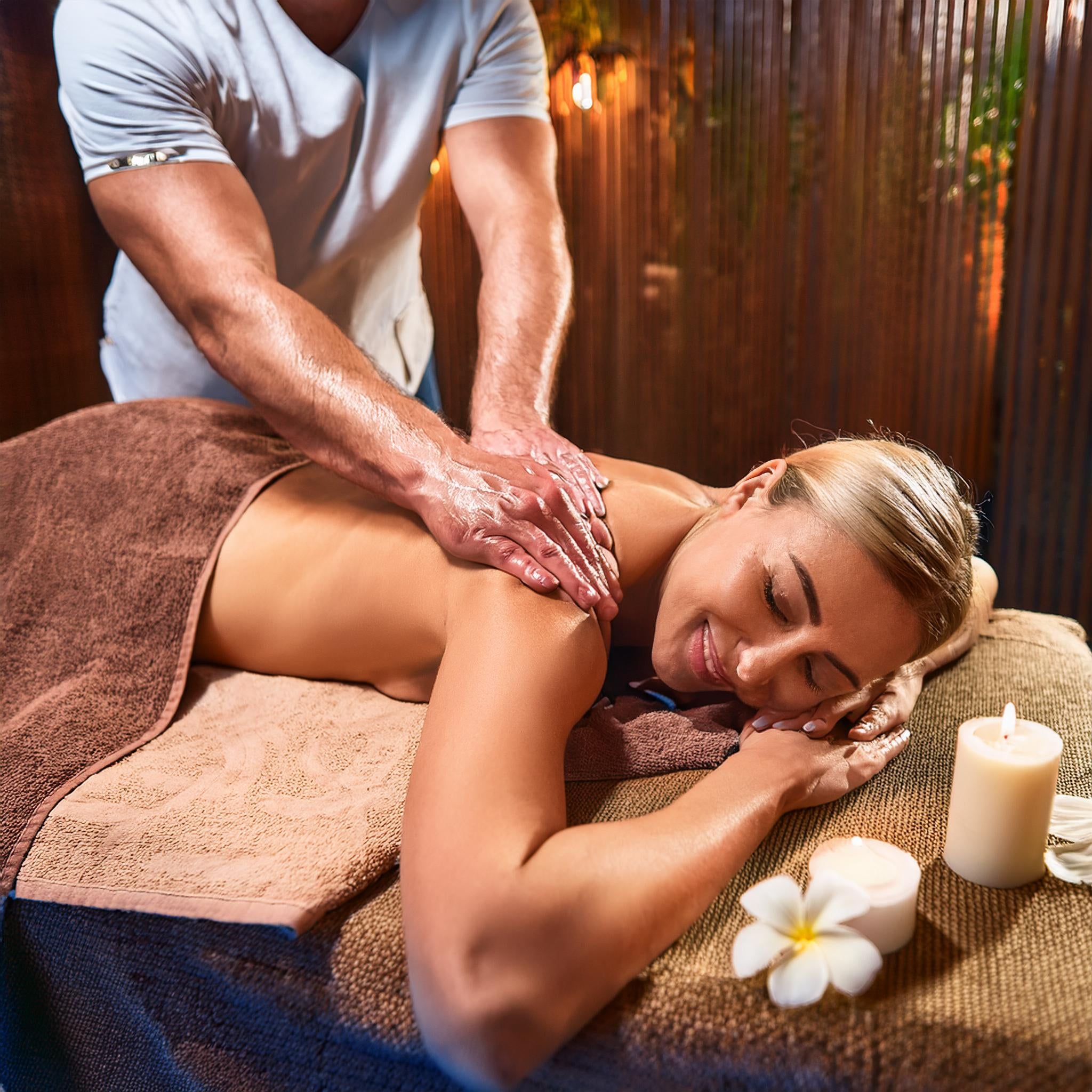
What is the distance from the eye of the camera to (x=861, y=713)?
1.25m

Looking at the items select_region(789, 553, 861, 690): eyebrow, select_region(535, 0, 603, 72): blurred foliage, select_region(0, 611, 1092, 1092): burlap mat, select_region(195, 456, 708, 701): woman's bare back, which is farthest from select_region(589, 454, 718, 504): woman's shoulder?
select_region(535, 0, 603, 72): blurred foliage

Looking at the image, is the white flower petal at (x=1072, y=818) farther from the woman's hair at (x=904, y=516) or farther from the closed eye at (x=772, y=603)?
the closed eye at (x=772, y=603)

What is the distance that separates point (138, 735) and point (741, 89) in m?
3.31

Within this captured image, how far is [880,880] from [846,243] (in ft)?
10.2

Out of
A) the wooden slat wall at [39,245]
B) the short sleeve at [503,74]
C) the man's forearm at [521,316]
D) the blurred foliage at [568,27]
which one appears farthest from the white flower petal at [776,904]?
the blurred foliage at [568,27]

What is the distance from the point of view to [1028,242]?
3160mm

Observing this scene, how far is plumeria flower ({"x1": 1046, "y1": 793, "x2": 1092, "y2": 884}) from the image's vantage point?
3.21 feet

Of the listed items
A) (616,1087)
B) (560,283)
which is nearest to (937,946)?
(616,1087)

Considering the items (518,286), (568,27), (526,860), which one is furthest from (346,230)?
(568,27)

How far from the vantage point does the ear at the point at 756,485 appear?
1.25 meters

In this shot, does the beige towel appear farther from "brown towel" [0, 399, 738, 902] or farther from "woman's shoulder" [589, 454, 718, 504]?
"woman's shoulder" [589, 454, 718, 504]

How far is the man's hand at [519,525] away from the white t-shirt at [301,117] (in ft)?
2.43

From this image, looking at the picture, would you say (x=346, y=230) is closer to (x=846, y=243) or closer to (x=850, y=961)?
(x=850, y=961)

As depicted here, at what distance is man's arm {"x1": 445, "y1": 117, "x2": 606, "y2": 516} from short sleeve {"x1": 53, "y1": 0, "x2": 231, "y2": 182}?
20.5 inches
